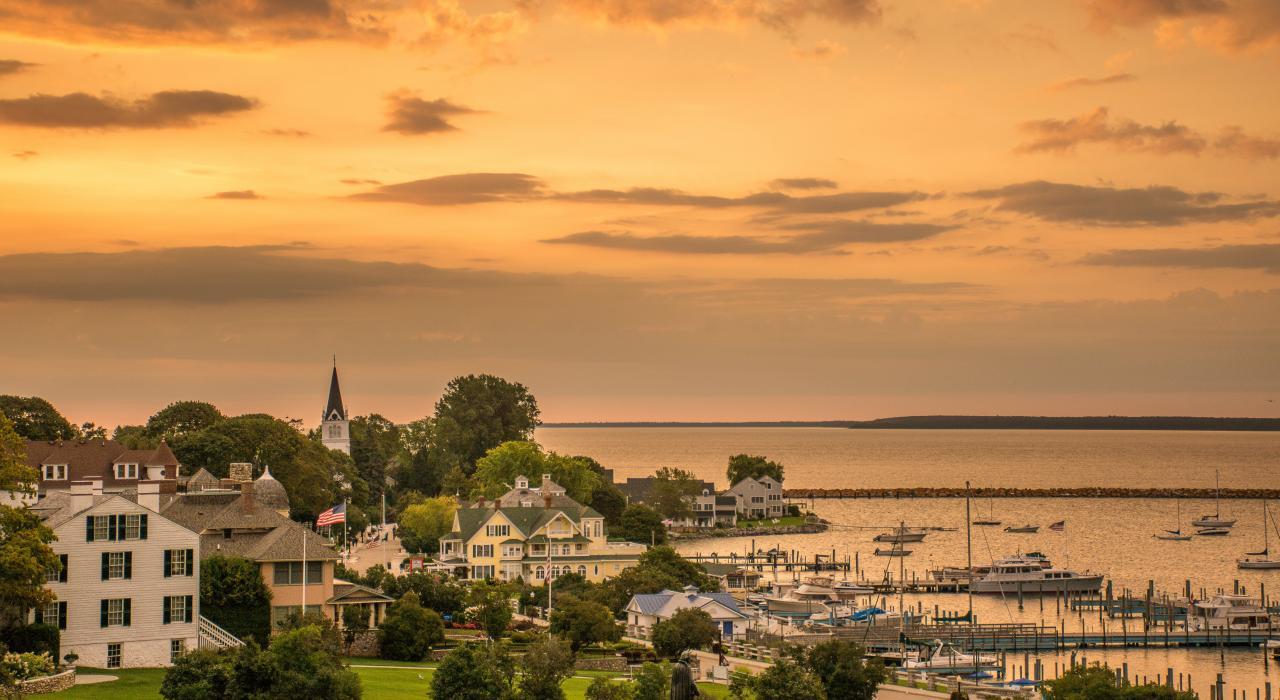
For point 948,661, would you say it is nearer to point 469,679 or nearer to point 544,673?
Answer: point 544,673

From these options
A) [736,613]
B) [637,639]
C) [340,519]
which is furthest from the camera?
[736,613]

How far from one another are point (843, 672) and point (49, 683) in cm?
2766

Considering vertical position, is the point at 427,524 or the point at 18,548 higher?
the point at 18,548

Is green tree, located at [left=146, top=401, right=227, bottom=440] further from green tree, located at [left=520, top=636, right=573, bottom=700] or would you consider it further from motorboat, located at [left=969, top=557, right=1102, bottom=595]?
green tree, located at [left=520, top=636, right=573, bottom=700]

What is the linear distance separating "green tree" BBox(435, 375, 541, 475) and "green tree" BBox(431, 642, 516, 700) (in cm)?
13478

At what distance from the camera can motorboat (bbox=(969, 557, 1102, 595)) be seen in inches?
4813

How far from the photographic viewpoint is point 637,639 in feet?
244

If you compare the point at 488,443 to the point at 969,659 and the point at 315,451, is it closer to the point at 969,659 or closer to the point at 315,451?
the point at 315,451

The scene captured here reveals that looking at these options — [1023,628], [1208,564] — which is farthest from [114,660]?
[1208,564]

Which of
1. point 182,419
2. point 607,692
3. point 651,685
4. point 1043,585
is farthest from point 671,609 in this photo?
point 182,419

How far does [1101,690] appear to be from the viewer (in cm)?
5044

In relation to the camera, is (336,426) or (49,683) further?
(336,426)

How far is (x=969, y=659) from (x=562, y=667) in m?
38.9

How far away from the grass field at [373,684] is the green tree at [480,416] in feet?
399
